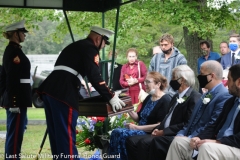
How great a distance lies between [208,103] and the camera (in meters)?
6.20

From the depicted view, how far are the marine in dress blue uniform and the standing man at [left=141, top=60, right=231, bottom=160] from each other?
2.14m

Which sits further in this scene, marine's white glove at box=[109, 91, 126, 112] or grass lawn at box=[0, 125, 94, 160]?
grass lawn at box=[0, 125, 94, 160]

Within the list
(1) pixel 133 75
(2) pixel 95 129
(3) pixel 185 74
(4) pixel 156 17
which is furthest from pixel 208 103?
(4) pixel 156 17

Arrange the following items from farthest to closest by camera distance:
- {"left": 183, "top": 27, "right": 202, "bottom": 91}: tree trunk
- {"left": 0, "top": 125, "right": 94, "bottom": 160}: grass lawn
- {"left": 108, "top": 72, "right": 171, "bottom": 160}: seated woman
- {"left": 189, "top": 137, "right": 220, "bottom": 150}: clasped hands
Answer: {"left": 183, "top": 27, "right": 202, "bottom": 91}: tree trunk → {"left": 0, "top": 125, "right": 94, "bottom": 160}: grass lawn → {"left": 108, "top": 72, "right": 171, "bottom": 160}: seated woman → {"left": 189, "top": 137, "right": 220, "bottom": 150}: clasped hands

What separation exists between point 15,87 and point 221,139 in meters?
3.11

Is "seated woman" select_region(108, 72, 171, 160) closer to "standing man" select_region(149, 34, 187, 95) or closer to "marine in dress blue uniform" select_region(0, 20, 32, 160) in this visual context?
"marine in dress blue uniform" select_region(0, 20, 32, 160)

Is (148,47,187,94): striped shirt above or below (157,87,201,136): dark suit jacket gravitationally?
above

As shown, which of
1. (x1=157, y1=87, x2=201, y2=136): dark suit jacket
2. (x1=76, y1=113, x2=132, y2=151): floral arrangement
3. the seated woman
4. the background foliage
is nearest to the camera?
(x1=157, y1=87, x2=201, y2=136): dark suit jacket

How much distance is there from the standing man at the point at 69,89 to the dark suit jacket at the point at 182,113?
64cm

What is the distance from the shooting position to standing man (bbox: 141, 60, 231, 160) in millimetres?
6109

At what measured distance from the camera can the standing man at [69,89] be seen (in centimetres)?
647

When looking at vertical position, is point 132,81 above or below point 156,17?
below

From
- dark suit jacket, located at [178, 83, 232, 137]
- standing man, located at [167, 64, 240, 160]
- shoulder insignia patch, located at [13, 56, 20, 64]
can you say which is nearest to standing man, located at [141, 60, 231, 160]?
dark suit jacket, located at [178, 83, 232, 137]

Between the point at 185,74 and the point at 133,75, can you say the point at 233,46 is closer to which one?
the point at 185,74
